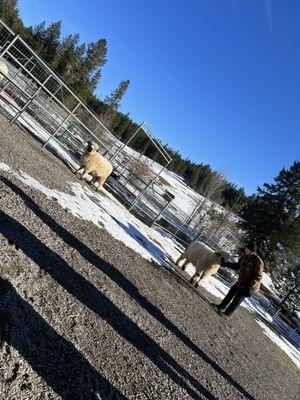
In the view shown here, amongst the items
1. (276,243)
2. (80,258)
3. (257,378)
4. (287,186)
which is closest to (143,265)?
(80,258)

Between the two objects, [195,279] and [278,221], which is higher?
[278,221]

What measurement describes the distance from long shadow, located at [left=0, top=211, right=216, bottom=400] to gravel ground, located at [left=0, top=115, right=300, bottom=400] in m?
0.02

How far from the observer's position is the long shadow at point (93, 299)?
5.07 m

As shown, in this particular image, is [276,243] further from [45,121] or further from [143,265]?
[143,265]

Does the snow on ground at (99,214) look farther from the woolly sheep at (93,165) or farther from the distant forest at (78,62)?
the distant forest at (78,62)

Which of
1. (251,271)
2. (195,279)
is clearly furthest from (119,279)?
(195,279)

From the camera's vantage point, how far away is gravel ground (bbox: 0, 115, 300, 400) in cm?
372

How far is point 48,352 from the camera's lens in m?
3.78

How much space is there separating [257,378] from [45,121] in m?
14.2

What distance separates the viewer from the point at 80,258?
20.5ft

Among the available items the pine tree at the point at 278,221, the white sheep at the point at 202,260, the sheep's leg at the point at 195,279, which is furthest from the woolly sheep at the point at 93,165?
the pine tree at the point at 278,221

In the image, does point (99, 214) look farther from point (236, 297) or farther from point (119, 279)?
point (236, 297)

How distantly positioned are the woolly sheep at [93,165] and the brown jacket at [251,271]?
523 centimetres

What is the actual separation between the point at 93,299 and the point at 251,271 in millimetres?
5427
